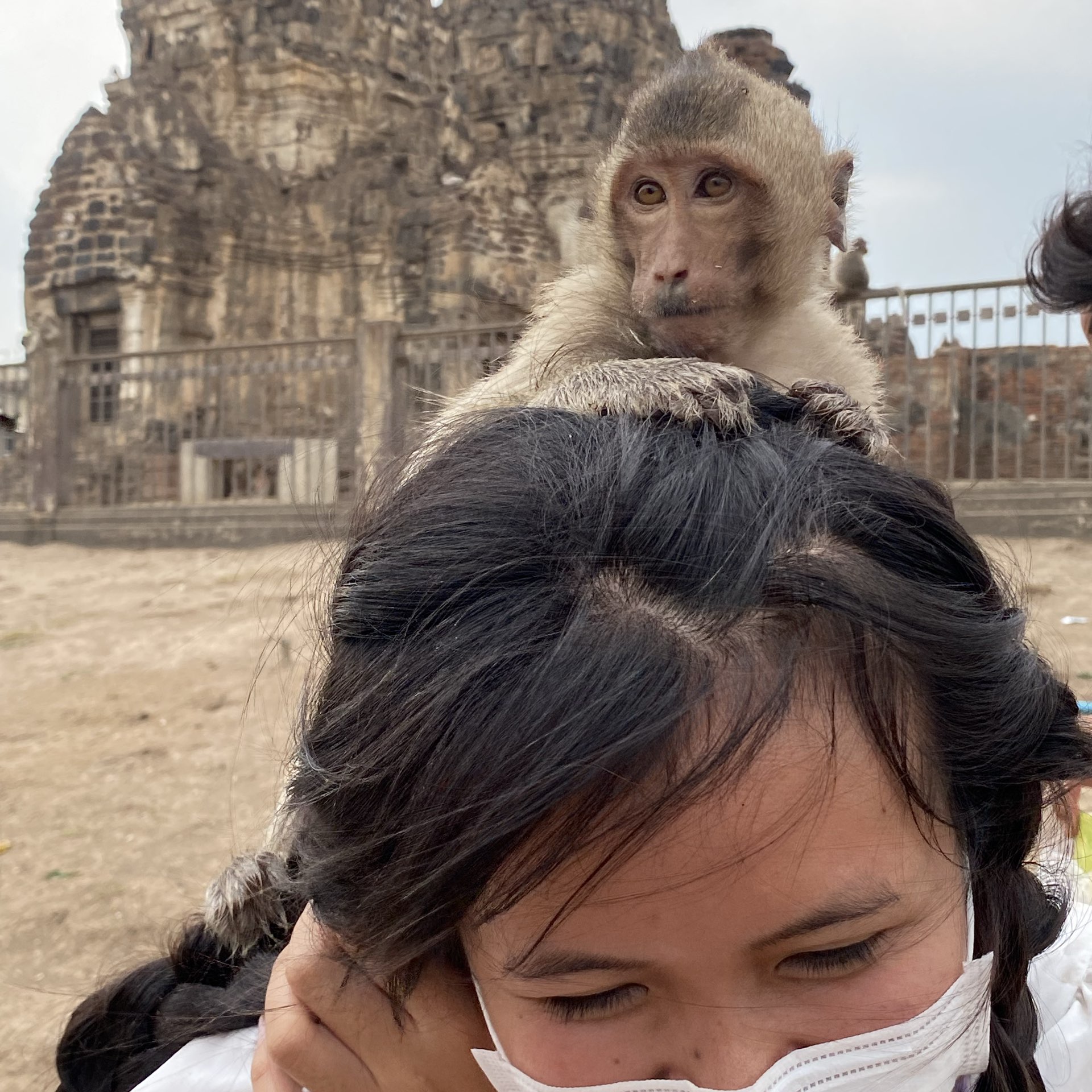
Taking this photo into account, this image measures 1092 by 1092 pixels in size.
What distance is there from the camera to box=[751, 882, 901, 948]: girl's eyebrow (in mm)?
859

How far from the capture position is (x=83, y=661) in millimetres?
6195

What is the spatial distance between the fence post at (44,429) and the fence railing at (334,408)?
1.1 inches

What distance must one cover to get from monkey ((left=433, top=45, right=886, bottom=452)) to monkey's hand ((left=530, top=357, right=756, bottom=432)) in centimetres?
62

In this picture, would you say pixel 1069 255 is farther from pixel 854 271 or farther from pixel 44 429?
pixel 44 429

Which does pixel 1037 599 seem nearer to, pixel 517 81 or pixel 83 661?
pixel 83 661

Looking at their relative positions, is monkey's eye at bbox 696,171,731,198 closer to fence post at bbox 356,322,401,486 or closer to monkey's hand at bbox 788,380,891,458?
monkey's hand at bbox 788,380,891,458

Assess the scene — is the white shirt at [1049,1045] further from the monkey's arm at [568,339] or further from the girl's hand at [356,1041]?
the monkey's arm at [568,339]

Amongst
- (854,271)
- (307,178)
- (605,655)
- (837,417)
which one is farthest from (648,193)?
(307,178)

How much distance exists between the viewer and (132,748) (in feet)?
14.8

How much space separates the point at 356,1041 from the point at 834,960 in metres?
0.58

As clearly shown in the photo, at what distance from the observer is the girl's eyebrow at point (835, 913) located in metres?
0.86

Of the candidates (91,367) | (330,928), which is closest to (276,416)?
(91,367)

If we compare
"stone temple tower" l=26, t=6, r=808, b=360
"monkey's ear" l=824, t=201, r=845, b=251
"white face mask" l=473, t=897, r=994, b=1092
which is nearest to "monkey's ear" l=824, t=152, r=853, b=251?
"monkey's ear" l=824, t=201, r=845, b=251

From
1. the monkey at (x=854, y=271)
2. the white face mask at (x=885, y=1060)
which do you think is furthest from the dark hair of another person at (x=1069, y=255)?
the monkey at (x=854, y=271)
